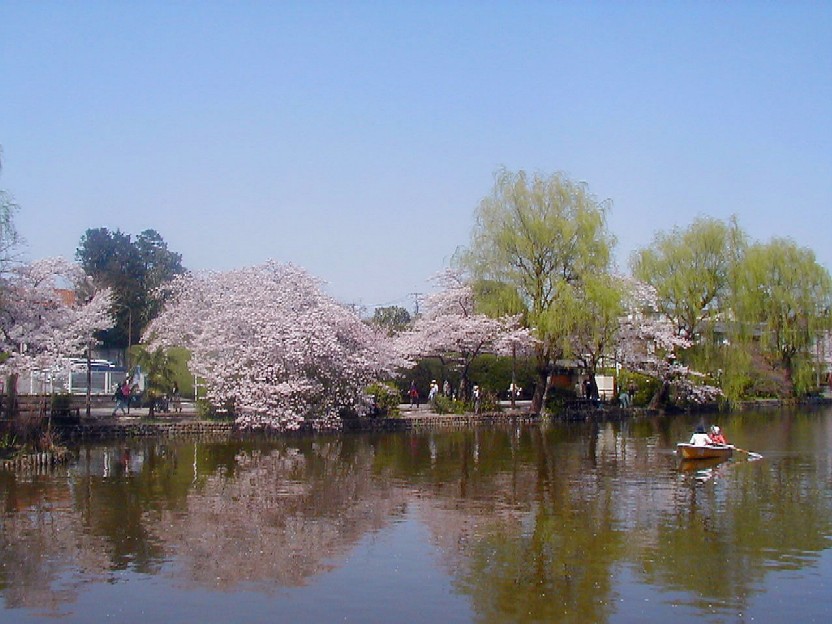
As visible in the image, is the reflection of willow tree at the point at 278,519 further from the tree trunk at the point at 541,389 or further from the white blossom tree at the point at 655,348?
the white blossom tree at the point at 655,348

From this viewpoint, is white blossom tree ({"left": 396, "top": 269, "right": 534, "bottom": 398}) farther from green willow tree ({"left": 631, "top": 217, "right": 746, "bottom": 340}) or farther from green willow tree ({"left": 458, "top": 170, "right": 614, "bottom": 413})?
green willow tree ({"left": 631, "top": 217, "right": 746, "bottom": 340})

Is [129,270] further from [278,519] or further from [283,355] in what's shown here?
[278,519]

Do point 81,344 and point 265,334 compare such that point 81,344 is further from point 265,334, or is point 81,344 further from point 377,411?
point 377,411

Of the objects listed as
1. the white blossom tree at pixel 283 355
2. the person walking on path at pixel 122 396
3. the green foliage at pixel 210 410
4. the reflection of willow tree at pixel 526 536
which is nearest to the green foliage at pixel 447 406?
the white blossom tree at pixel 283 355

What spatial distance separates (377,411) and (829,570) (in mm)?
24625

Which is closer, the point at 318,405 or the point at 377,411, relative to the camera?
the point at 318,405

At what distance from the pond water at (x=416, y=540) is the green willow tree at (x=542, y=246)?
49.1ft

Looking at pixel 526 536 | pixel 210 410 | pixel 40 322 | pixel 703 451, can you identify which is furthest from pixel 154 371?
pixel 526 536

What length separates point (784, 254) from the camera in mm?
49375

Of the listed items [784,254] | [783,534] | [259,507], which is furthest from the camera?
[784,254]

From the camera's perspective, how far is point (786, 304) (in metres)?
49.4

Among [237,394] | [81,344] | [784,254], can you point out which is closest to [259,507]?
[237,394]

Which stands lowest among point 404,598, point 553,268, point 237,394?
point 404,598

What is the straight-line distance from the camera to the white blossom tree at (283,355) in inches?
1278
